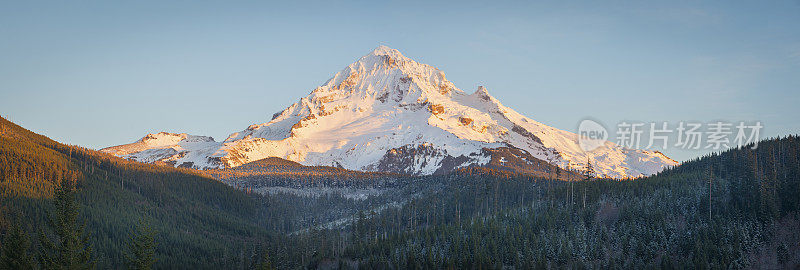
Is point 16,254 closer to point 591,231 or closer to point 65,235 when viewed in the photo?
point 65,235

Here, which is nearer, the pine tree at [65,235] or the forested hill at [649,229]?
the pine tree at [65,235]

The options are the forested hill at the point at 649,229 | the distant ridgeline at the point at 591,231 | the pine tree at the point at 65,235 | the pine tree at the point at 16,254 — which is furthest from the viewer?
the distant ridgeline at the point at 591,231

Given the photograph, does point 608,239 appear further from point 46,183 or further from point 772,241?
point 46,183

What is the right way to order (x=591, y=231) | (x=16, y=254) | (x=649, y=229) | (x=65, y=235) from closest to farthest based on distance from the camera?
(x=65, y=235), (x=16, y=254), (x=649, y=229), (x=591, y=231)

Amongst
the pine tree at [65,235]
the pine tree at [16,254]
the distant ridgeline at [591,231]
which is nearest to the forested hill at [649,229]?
the distant ridgeline at [591,231]

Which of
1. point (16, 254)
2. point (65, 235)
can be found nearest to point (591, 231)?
point (65, 235)

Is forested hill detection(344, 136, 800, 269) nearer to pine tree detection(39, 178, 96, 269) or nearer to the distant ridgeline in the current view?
the distant ridgeline

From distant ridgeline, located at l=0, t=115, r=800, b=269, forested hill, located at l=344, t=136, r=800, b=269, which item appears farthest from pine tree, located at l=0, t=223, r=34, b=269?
forested hill, located at l=344, t=136, r=800, b=269

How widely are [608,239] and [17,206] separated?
145 meters

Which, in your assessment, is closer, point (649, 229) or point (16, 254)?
point (16, 254)

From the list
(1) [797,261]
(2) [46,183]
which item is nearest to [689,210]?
(1) [797,261]

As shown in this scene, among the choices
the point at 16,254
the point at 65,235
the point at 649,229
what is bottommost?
the point at 16,254

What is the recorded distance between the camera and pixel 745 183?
157 metres

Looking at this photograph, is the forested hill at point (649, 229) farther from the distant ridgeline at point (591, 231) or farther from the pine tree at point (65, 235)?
the pine tree at point (65, 235)
